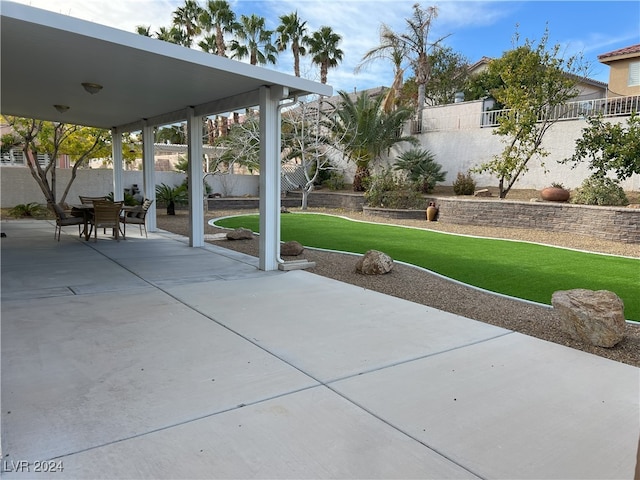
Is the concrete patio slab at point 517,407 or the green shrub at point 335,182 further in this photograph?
the green shrub at point 335,182

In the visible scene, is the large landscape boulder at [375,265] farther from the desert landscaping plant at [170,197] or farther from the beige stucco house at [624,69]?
the beige stucco house at [624,69]

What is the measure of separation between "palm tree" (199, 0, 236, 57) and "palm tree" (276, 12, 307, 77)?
3067 mm

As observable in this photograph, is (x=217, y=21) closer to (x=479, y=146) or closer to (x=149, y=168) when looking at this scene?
(x=479, y=146)

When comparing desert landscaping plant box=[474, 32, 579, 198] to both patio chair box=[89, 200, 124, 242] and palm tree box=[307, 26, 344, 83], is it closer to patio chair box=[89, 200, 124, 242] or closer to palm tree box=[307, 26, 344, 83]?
patio chair box=[89, 200, 124, 242]

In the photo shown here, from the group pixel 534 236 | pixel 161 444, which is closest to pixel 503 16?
pixel 534 236

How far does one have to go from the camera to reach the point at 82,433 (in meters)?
2.76

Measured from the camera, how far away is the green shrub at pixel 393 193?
58.6 feet

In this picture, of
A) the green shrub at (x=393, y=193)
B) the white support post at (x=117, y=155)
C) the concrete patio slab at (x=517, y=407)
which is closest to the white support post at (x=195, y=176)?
the white support post at (x=117, y=155)

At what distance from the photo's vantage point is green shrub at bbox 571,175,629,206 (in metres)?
12.6

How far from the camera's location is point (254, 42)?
1146 inches

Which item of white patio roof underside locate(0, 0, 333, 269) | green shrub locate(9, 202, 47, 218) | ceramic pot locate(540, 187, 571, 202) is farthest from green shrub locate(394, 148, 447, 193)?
green shrub locate(9, 202, 47, 218)

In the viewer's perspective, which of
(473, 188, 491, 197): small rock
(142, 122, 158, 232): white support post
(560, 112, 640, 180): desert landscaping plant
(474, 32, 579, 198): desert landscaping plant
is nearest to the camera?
(142, 122, 158, 232): white support post

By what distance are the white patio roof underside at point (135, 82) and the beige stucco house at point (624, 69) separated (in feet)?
71.1

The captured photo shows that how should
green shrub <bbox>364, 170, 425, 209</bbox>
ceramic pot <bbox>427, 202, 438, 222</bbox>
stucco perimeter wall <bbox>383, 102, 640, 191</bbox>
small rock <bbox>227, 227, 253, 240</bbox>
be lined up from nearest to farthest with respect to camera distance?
small rock <bbox>227, 227, 253, 240</bbox> → ceramic pot <bbox>427, 202, 438, 222</bbox> → stucco perimeter wall <bbox>383, 102, 640, 191</bbox> → green shrub <bbox>364, 170, 425, 209</bbox>
